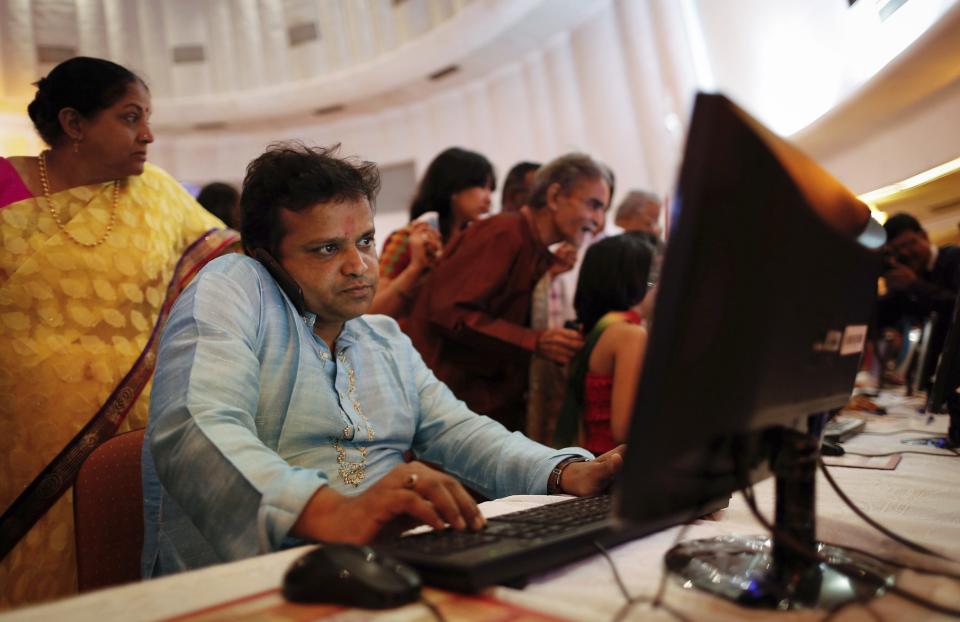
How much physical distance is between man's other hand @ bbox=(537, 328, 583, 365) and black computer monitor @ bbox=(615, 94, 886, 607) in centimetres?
137

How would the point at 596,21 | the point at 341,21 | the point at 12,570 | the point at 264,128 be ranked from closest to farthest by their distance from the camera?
the point at 12,570 → the point at 596,21 → the point at 341,21 → the point at 264,128

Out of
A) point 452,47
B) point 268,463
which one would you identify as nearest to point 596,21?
point 452,47

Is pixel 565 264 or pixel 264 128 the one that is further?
pixel 264 128

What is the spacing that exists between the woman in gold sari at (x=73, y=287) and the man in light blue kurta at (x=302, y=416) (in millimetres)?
632

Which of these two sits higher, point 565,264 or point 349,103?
point 349,103

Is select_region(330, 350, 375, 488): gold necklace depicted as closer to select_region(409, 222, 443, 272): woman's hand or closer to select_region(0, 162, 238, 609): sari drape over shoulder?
select_region(0, 162, 238, 609): sari drape over shoulder

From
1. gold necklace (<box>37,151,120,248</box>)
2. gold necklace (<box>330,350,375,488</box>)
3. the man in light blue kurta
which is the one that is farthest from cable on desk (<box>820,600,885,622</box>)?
gold necklace (<box>37,151,120,248</box>)

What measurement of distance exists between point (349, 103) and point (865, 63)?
4.75 m

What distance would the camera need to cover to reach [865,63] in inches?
102

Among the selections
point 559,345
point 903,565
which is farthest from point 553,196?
point 903,565

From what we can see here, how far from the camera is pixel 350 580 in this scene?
0.52 m

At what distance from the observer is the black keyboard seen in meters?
0.56

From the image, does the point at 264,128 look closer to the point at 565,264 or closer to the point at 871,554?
the point at 565,264

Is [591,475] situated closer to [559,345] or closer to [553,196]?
[559,345]
